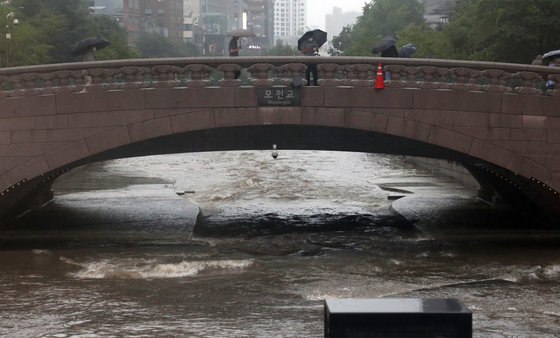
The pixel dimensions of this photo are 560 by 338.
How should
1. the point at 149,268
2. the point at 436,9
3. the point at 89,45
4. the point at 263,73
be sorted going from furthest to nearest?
the point at 436,9 < the point at 89,45 < the point at 263,73 < the point at 149,268

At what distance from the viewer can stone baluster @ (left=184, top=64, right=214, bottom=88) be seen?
19656mm

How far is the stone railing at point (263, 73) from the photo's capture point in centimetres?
1955

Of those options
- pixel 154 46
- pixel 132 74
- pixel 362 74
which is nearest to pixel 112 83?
pixel 132 74

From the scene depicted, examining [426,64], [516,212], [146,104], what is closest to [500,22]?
[516,212]

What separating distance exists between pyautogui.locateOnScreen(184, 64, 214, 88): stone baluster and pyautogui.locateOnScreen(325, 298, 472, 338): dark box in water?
11.3 meters

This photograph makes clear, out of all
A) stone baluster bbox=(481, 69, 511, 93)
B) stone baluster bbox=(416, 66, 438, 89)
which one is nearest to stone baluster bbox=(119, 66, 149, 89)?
stone baluster bbox=(416, 66, 438, 89)

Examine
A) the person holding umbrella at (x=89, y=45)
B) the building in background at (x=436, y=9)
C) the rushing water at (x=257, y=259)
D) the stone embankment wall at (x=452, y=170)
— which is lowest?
the stone embankment wall at (x=452, y=170)

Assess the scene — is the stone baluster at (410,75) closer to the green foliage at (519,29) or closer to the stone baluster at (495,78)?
the stone baluster at (495,78)

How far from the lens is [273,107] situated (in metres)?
19.8

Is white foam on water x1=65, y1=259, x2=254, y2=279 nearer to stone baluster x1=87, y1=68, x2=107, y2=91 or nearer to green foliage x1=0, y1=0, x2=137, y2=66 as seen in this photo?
stone baluster x1=87, y1=68, x2=107, y2=91

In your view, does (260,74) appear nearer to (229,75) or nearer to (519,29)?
(229,75)

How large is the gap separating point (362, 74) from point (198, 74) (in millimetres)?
3589

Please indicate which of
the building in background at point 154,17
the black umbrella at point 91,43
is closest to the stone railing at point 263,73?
the black umbrella at point 91,43

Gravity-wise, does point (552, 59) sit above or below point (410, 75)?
above
